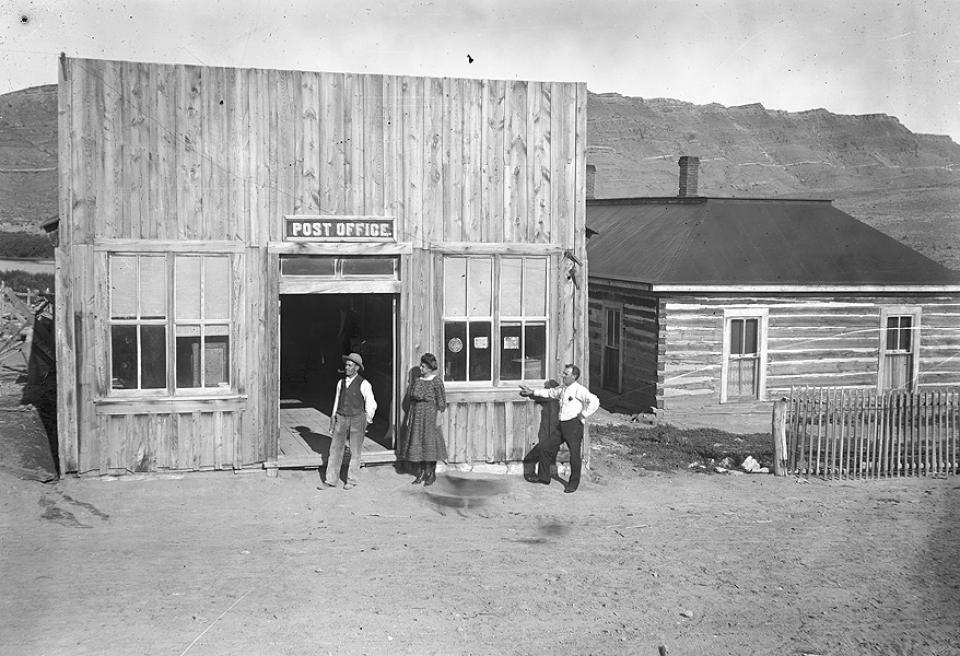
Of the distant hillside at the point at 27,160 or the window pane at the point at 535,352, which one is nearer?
the window pane at the point at 535,352

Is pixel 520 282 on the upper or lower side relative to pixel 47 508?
upper

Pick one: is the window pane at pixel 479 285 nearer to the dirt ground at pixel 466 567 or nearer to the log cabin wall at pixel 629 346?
the dirt ground at pixel 466 567

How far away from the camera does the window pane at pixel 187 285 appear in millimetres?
12852

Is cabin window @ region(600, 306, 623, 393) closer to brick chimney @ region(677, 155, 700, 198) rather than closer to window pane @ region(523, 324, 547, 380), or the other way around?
brick chimney @ region(677, 155, 700, 198)

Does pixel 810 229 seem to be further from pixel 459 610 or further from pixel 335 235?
pixel 459 610

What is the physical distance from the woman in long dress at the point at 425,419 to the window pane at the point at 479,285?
1.01 metres

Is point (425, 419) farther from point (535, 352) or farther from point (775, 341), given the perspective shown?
point (775, 341)

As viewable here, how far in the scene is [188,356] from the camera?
42.6ft

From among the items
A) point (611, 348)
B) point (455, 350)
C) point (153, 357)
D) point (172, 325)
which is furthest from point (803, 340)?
point (153, 357)

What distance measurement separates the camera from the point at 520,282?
14078 millimetres


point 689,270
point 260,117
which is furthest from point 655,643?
point 689,270

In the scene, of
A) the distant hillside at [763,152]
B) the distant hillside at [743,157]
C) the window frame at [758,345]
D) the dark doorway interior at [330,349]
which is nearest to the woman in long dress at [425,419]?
the dark doorway interior at [330,349]

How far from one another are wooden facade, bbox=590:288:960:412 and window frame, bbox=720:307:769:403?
2 cm

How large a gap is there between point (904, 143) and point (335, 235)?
13374 cm
